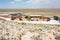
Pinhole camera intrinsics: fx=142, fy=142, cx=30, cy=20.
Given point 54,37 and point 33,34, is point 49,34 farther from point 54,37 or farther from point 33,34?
point 33,34

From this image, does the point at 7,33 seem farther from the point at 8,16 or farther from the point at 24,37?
the point at 8,16

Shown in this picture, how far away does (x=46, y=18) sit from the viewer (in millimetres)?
4969

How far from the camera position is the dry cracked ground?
3943 mm

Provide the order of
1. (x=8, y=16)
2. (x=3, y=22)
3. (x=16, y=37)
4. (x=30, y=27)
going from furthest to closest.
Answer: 1. (x=8, y=16)
2. (x=3, y=22)
3. (x=30, y=27)
4. (x=16, y=37)

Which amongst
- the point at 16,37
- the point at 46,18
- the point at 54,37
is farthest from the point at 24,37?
the point at 46,18

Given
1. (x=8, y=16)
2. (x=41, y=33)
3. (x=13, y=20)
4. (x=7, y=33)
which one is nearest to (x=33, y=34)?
(x=41, y=33)

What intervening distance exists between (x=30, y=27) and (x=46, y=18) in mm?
893

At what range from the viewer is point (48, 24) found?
4.45 meters

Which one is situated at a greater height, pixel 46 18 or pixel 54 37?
pixel 46 18

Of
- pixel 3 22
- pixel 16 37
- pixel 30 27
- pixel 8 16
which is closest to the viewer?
pixel 16 37

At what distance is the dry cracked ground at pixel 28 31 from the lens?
3.94 m

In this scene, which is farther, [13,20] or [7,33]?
[13,20]

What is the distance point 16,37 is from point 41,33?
2.40ft

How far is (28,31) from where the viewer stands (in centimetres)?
418
